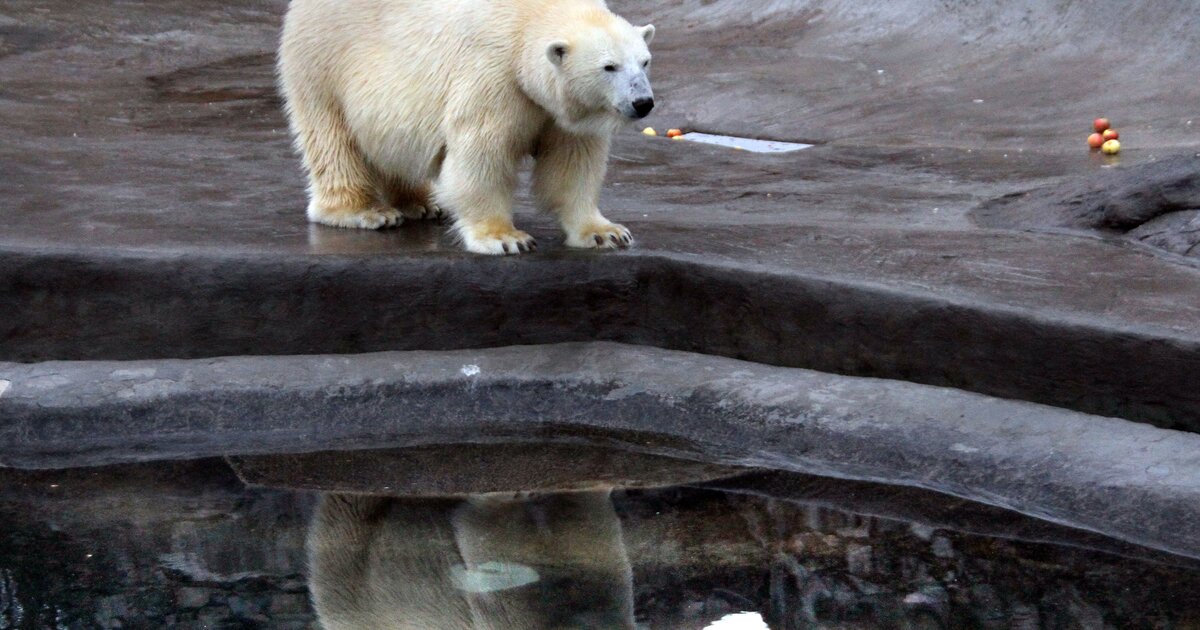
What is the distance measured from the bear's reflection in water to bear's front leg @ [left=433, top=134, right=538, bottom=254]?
104 centimetres

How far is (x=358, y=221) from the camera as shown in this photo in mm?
5398

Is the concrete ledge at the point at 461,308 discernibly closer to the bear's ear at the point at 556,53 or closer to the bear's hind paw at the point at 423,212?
the bear's ear at the point at 556,53

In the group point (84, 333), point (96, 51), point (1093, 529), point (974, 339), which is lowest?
point (96, 51)

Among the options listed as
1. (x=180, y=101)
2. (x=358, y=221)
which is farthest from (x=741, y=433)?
(x=180, y=101)

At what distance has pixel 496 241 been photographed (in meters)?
4.88

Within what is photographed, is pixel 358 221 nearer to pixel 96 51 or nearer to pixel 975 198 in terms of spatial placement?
pixel 975 198

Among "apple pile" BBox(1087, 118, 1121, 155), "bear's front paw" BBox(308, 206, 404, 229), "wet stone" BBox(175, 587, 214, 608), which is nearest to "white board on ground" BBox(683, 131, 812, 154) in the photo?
Result: "apple pile" BBox(1087, 118, 1121, 155)

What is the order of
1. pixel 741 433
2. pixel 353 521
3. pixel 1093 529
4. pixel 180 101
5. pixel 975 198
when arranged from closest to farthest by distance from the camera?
1. pixel 1093 529
2. pixel 353 521
3. pixel 741 433
4. pixel 975 198
5. pixel 180 101

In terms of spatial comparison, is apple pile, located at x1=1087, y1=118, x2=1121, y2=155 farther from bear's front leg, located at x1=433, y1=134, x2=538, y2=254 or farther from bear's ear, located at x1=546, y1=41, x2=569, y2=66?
bear's ear, located at x1=546, y1=41, x2=569, y2=66

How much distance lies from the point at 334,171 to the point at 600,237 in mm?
1198

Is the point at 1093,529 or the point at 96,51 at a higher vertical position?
the point at 1093,529

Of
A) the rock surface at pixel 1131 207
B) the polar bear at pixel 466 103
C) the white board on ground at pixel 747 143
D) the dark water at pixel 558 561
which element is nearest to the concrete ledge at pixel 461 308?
the polar bear at pixel 466 103

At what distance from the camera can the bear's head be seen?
14.6ft

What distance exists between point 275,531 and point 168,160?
3155mm
